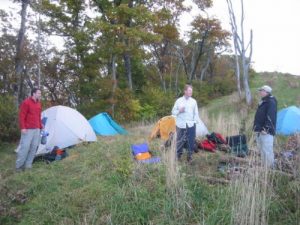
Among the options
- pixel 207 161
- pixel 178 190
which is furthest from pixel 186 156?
pixel 178 190

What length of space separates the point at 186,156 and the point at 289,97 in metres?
17.5

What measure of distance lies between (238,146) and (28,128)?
4.34 m

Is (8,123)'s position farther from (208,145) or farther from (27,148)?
(208,145)

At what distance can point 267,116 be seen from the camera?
7.21 meters

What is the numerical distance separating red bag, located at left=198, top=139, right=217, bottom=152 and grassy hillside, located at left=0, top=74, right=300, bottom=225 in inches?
47.4

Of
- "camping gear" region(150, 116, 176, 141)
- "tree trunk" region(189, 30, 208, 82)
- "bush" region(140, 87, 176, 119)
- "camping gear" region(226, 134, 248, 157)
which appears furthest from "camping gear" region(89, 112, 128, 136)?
"tree trunk" region(189, 30, 208, 82)

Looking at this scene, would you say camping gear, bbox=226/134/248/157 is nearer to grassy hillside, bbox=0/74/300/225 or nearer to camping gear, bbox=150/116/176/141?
grassy hillside, bbox=0/74/300/225

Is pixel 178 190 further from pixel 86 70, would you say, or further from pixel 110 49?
pixel 86 70

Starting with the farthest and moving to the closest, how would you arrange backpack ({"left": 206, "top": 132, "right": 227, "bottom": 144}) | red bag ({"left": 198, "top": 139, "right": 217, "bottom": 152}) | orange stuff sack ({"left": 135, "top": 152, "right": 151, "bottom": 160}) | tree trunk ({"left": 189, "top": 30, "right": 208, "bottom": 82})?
tree trunk ({"left": 189, "top": 30, "right": 208, "bottom": 82})
backpack ({"left": 206, "top": 132, "right": 227, "bottom": 144})
red bag ({"left": 198, "top": 139, "right": 217, "bottom": 152})
orange stuff sack ({"left": 135, "top": 152, "right": 151, "bottom": 160})

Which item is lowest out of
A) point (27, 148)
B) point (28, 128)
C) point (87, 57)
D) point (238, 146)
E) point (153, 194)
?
point (153, 194)

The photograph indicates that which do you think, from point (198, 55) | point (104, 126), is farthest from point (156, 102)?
point (198, 55)

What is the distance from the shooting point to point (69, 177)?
7141mm

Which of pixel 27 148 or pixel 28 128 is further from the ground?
pixel 28 128

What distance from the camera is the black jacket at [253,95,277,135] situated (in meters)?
7.18
